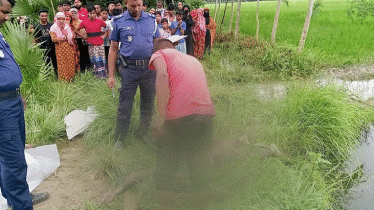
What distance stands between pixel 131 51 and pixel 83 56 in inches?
119

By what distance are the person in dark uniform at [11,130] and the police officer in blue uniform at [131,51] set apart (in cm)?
105

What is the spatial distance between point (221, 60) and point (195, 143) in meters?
4.75

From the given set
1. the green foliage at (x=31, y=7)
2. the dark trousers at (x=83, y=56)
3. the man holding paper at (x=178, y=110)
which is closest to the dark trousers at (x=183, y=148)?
the man holding paper at (x=178, y=110)

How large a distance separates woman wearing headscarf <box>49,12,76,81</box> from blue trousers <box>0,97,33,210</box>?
3.07 meters

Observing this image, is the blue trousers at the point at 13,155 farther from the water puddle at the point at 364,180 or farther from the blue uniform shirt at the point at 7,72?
the water puddle at the point at 364,180

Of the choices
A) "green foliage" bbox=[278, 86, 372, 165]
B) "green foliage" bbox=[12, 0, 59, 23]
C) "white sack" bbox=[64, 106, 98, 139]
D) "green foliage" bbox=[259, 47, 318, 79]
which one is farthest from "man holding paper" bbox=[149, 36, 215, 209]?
"green foliage" bbox=[12, 0, 59, 23]

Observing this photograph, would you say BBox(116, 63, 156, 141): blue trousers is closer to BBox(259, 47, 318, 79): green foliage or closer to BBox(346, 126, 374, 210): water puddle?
BBox(346, 126, 374, 210): water puddle

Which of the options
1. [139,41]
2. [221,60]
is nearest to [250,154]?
[139,41]

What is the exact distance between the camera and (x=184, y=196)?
2.49 m

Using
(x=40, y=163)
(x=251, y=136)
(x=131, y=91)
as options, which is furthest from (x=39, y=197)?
(x=251, y=136)

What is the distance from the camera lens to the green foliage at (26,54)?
4.07m

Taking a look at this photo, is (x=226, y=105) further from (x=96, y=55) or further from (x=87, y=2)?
(x=87, y=2)

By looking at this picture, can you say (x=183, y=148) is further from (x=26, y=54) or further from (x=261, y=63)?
(x=261, y=63)

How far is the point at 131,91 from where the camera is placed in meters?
3.24
